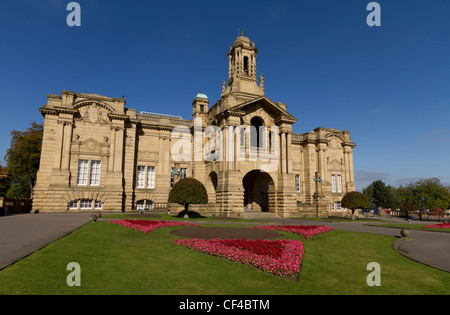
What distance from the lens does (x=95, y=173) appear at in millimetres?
32969

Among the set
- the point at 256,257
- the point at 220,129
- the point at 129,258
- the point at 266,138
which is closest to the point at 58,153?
the point at 220,129

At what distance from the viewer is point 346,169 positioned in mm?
46469

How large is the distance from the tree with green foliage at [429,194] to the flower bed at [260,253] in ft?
251

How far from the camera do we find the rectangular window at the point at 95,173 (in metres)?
32.8

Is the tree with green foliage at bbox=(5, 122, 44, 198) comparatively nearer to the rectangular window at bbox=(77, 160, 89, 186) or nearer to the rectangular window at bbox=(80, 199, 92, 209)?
the rectangular window at bbox=(77, 160, 89, 186)

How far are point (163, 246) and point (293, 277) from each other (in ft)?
18.4

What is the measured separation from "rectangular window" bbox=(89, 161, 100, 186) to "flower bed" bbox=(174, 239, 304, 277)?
2591cm

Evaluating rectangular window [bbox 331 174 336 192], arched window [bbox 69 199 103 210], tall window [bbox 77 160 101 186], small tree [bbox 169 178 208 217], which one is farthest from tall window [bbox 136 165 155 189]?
rectangular window [bbox 331 174 336 192]

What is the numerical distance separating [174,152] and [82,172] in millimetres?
12344

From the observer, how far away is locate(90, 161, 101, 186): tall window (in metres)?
32.8

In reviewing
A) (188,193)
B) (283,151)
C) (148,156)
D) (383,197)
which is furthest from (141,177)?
(383,197)

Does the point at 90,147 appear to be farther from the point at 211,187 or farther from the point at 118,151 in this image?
the point at 211,187

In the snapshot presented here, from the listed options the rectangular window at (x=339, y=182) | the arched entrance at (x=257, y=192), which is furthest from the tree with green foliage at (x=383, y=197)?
the arched entrance at (x=257, y=192)

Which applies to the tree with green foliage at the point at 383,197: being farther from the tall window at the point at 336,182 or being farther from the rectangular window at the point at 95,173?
the rectangular window at the point at 95,173
